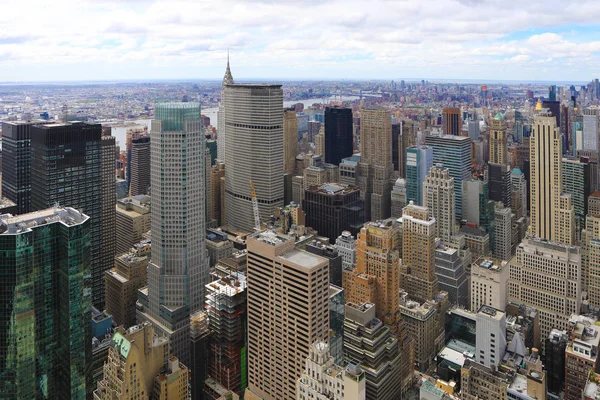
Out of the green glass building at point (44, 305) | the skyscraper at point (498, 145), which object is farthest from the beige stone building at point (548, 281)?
the skyscraper at point (498, 145)

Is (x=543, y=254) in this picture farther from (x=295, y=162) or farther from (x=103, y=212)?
(x=295, y=162)

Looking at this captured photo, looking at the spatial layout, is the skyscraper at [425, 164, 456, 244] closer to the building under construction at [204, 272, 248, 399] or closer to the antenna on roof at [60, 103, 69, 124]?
the building under construction at [204, 272, 248, 399]

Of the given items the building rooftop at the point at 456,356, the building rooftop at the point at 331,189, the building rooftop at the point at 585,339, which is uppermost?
the building rooftop at the point at 331,189

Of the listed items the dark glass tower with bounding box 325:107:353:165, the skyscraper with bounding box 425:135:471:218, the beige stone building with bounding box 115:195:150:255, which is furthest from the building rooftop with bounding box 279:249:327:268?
the dark glass tower with bounding box 325:107:353:165

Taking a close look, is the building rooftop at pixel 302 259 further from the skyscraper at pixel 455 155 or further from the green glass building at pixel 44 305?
the skyscraper at pixel 455 155

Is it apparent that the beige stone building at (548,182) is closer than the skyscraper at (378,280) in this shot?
No

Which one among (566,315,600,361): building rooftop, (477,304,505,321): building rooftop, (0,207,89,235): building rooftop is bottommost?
(566,315,600,361): building rooftop

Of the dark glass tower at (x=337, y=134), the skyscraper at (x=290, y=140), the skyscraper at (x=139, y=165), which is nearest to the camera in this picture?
the skyscraper at (x=139, y=165)
